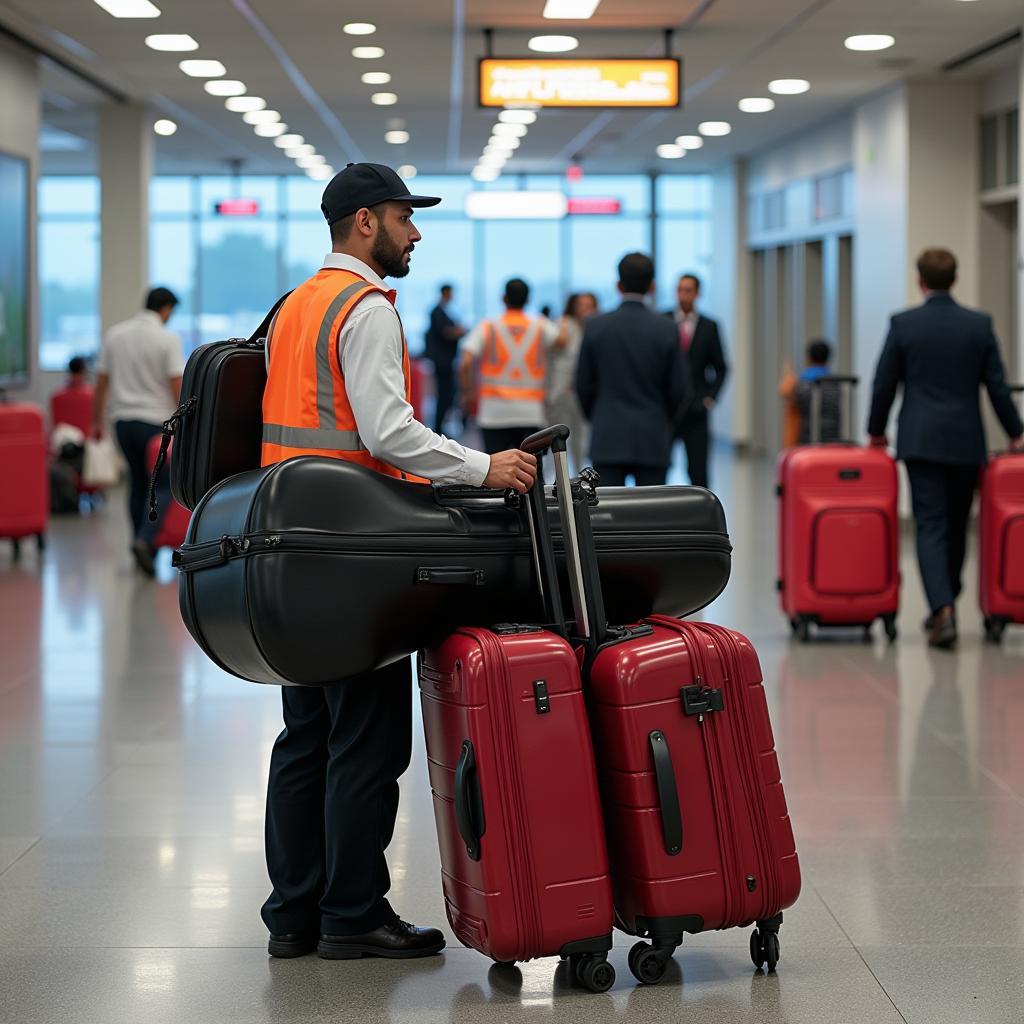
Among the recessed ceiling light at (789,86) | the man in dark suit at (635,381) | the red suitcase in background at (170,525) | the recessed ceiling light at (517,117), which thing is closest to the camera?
the man in dark suit at (635,381)

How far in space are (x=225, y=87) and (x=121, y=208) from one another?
2.13m

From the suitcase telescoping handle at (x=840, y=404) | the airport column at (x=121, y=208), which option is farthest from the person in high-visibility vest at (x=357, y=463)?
the airport column at (x=121, y=208)

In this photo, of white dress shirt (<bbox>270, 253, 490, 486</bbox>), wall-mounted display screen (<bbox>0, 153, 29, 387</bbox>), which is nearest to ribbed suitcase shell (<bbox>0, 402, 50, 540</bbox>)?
wall-mounted display screen (<bbox>0, 153, 29, 387</bbox>)

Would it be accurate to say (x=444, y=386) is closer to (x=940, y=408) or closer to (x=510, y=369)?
(x=510, y=369)

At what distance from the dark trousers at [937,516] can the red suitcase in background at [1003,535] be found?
0.11 metres

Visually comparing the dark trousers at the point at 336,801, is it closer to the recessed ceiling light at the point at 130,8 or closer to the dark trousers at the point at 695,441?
the dark trousers at the point at 695,441

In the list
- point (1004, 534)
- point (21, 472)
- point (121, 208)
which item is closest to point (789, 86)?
point (121, 208)

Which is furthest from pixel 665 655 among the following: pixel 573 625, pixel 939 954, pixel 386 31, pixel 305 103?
pixel 305 103

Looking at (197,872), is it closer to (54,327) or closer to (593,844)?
(593,844)

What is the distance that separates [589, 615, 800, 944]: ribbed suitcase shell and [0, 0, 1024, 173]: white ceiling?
764 centimetres

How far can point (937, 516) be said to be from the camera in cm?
764

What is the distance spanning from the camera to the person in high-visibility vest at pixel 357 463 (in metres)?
3.30

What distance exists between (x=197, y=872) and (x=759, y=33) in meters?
8.59

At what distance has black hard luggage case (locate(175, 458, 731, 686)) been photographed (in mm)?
3107
